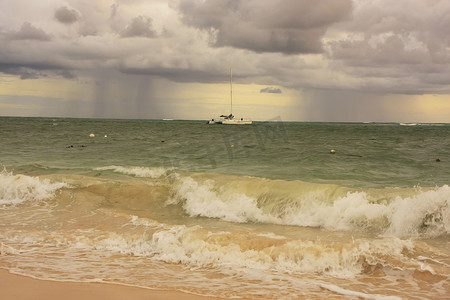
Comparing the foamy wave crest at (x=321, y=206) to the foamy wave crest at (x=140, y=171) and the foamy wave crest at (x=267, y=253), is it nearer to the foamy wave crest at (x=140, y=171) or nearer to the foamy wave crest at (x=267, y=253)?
the foamy wave crest at (x=267, y=253)

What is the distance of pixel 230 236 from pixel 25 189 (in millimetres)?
8854

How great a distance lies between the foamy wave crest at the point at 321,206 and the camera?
30.3 feet

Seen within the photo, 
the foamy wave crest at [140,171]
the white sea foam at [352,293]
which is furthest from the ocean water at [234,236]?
the foamy wave crest at [140,171]

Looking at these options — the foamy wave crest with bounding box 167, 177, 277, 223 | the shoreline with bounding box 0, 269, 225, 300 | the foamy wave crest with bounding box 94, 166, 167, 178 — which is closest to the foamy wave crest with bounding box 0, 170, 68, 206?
the foamy wave crest with bounding box 167, 177, 277, 223

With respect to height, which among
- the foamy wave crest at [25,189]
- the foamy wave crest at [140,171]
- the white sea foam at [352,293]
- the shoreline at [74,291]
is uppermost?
the foamy wave crest at [140,171]

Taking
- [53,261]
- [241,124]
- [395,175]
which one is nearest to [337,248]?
[53,261]

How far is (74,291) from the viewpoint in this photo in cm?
510

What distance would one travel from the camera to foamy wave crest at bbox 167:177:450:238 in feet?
30.3

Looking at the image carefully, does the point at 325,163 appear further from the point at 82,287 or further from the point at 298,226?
the point at 82,287

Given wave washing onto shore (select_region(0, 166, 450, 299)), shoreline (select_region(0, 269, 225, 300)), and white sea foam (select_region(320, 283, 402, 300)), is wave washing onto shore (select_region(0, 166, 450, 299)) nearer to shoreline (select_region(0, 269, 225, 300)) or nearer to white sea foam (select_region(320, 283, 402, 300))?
white sea foam (select_region(320, 283, 402, 300))

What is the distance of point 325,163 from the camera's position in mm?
23062

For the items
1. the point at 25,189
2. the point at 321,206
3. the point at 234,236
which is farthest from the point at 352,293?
the point at 25,189

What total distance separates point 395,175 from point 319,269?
13.7 metres

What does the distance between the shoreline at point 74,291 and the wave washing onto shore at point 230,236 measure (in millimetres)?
241
